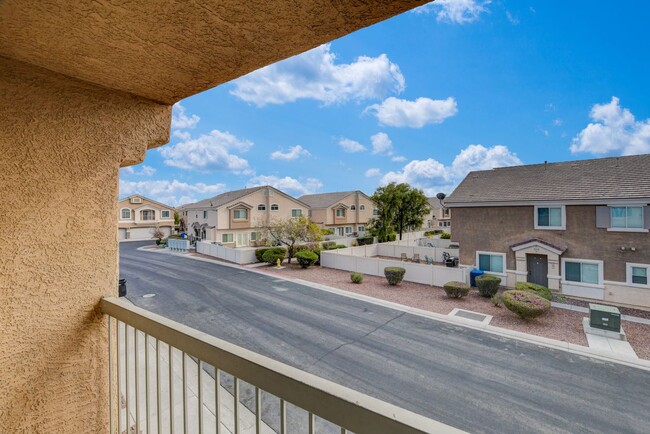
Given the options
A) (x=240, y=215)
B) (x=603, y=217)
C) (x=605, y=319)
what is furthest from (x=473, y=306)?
(x=240, y=215)

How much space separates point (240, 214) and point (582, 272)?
80.1 feet

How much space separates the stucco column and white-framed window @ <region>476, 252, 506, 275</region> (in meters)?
16.3

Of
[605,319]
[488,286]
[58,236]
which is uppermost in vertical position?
[58,236]

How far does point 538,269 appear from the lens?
13.8 m

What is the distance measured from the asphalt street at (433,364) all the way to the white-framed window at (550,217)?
316 inches

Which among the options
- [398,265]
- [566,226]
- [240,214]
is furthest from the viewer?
[240,214]

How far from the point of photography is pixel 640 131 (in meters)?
14.4

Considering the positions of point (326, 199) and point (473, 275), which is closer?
point (473, 275)

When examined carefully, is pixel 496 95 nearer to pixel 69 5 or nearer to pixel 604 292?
pixel 604 292

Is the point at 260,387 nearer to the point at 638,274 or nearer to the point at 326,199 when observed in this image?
the point at 638,274

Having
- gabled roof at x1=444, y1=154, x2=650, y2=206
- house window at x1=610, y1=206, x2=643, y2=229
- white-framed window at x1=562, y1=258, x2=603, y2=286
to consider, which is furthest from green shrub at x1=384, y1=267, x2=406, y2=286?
house window at x1=610, y1=206, x2=643, y2=229

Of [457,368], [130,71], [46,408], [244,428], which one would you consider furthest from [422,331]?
[130,71]

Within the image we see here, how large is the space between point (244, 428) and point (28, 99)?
490 centimetres

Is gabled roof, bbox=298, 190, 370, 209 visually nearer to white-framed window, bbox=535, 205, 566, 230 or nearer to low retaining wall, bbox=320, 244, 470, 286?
low retaining wall, bbox=320, 244, 470, 286
